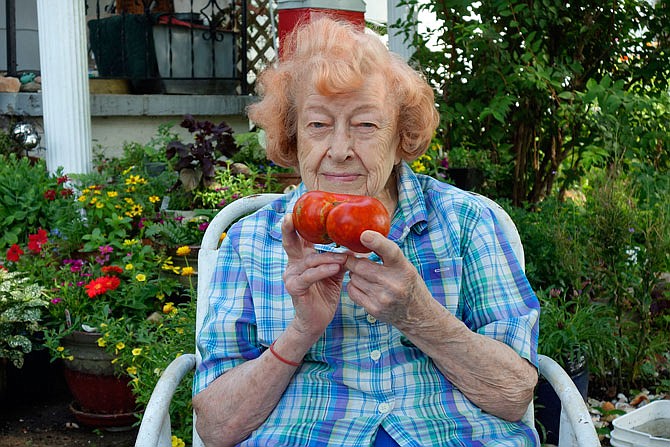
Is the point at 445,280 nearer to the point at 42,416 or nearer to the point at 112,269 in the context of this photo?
the point at 112,269

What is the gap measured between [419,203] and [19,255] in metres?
2.48

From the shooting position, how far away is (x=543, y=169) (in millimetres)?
5043

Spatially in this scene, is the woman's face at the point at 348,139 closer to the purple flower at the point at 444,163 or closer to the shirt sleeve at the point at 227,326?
the shirt sleeve at the point at 227,326

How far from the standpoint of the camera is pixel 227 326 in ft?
6.64

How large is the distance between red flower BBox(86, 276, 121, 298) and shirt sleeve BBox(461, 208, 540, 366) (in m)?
1.89

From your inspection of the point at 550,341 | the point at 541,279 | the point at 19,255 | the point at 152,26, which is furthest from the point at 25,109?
the point at 550,341

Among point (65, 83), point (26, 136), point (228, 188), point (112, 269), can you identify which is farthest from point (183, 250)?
point (26, 136)

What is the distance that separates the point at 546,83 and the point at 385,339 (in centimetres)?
241

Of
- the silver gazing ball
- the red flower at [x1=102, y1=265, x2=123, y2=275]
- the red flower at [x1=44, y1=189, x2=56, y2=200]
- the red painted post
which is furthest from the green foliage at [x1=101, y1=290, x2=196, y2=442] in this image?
the silver gazing ball

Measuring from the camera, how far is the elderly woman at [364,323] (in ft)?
6.31

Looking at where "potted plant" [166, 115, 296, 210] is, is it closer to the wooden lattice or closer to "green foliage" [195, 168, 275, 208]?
"green foliage" [195, 168, 275, 208]

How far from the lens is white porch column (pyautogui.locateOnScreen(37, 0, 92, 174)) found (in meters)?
4.98

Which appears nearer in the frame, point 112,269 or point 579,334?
point 579,334

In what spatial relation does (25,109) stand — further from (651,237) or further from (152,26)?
(651,237)
